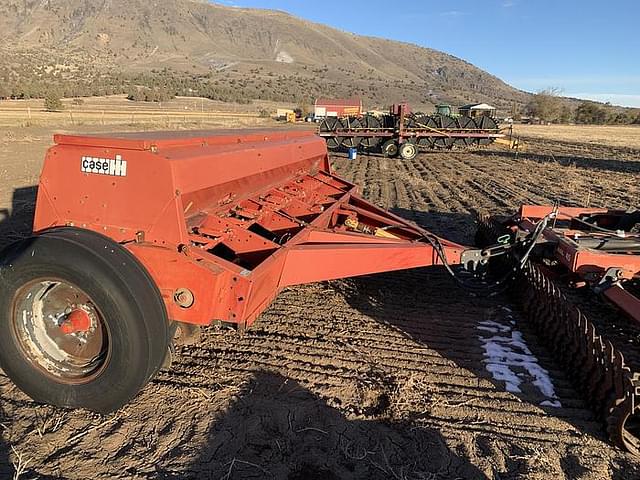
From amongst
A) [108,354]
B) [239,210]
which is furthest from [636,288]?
[108,354]

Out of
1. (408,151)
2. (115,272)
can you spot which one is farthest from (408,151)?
(115,272)

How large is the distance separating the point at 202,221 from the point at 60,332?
114 cm

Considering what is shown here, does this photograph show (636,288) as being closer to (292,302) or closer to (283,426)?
(292,302)

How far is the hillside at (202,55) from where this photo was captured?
6631 cm

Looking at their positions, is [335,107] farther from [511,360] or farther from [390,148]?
[511,360]

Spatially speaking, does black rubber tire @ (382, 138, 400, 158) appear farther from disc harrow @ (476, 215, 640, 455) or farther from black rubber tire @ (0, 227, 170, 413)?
black rubber tire @ (0, 227, 170, 413)

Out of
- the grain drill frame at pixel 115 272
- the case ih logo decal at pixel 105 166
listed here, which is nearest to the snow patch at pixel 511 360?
the grain drill frame at pixel 115 272

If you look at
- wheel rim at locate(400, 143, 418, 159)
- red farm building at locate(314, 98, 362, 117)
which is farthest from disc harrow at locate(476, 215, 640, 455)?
red farm building at locate(314, 98, 362, 117)

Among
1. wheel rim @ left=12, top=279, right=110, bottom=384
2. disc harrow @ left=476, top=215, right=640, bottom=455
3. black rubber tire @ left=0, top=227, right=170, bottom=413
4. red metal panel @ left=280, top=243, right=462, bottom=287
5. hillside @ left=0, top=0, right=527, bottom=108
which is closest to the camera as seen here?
black rubber tire @ left=0, top=227, right=170, bottom=413

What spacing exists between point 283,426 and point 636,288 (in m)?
3.41

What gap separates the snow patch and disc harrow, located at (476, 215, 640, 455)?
0.55ft

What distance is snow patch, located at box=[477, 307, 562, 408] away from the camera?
10.8 ft

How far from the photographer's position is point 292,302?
4578 millimetres

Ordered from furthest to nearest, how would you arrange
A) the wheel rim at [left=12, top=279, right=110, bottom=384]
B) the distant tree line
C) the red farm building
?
the distant tree line, the red farm building, the wheel rim at [left=12, top=279, right=110, bottom=384]
